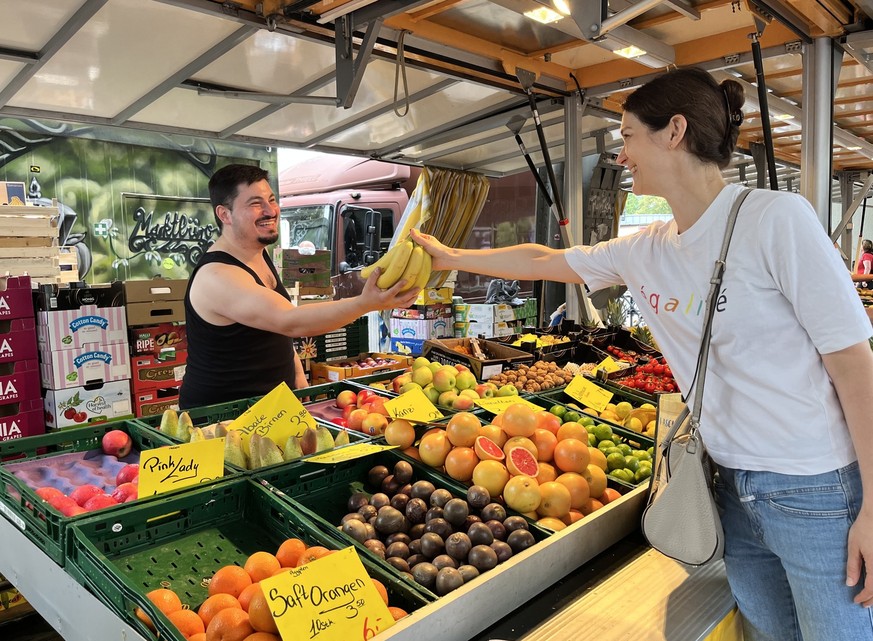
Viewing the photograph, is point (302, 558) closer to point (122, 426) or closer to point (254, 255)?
point (122, 426)

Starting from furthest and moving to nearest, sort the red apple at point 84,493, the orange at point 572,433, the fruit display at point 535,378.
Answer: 1. the fruit display at point 535,378
2. the orange at point 572,433
3. the red apple at point 84,493

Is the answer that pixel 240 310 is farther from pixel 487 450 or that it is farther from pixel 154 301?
pixel 154 301

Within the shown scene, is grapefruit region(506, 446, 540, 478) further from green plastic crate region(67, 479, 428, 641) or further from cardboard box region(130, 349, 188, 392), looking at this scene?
cardboard box region(130, 349, 188, 392)

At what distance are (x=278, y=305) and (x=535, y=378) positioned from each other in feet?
4.59

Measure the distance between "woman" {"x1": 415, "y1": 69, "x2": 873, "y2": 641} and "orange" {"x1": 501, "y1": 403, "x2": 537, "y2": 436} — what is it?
1.88ft

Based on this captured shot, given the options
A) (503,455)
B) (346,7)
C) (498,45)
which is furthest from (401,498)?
(498,45)

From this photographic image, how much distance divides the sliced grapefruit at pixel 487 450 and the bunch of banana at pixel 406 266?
741 mm

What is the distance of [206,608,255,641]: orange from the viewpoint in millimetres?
1209

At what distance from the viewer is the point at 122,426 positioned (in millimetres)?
2275

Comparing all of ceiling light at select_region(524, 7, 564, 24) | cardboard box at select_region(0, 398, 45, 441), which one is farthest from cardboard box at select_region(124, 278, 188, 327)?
ceiling light at select_region(524, 7, 564, 24)

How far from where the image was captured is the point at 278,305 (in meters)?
2.51

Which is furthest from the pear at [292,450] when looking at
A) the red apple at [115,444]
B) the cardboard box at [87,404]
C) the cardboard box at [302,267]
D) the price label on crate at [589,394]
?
the cardboard box at [302,267]

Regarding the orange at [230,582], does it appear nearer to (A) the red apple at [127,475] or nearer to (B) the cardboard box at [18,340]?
(A) the red apple at [127,475]

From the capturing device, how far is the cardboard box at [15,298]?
4117 millimetres
